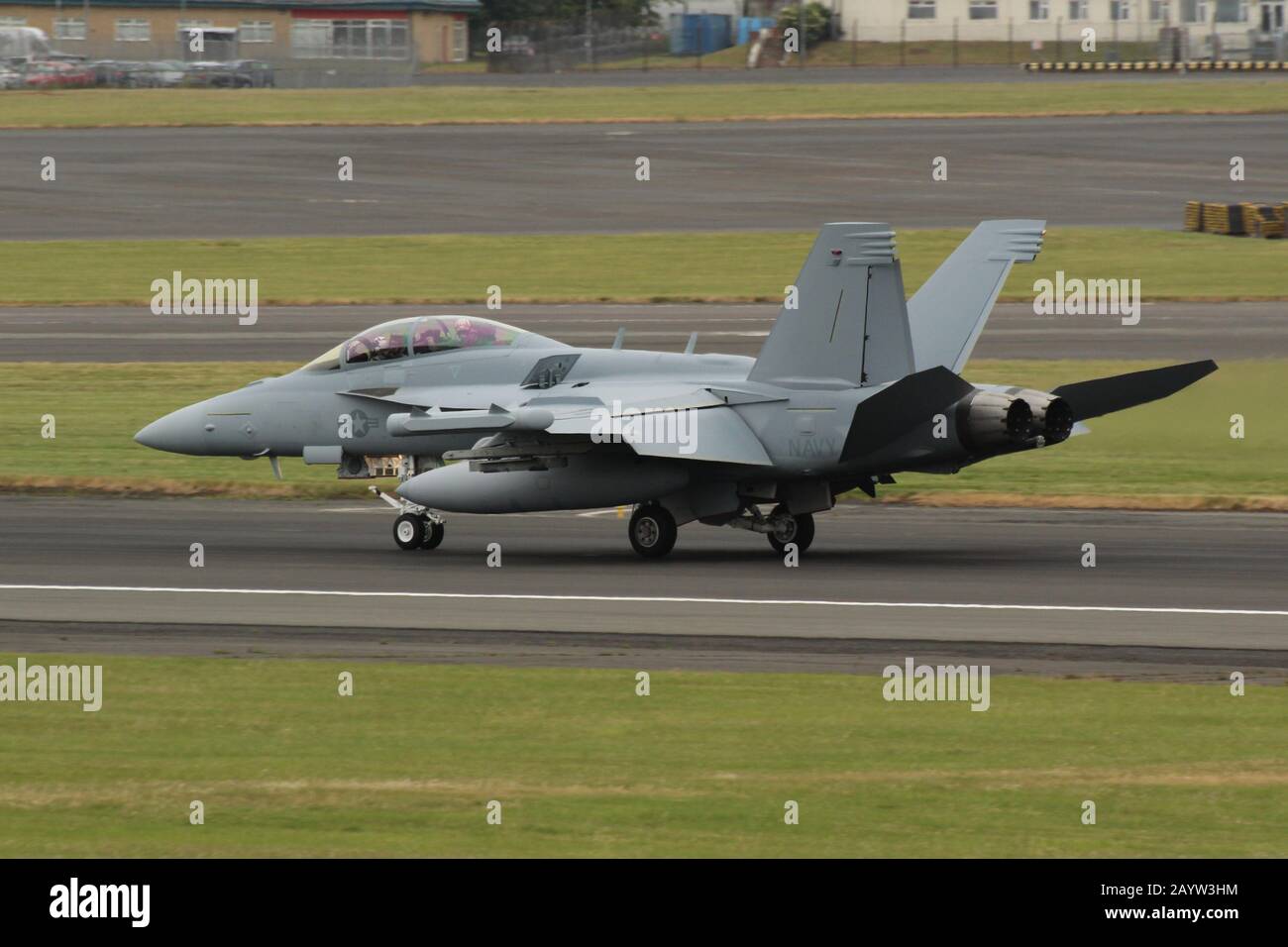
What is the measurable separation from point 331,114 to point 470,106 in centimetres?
618

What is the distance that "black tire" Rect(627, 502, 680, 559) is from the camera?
2581 centimetres

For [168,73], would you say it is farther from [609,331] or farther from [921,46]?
[609,331]

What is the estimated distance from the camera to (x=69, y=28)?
381 feet

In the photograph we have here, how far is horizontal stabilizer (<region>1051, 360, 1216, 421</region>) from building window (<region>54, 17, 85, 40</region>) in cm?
10132

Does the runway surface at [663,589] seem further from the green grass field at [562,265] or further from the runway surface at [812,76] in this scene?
the runway surface at [812,76]

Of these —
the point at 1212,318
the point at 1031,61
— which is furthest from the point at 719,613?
the point at 1031,61

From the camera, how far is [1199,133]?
75.8 meters

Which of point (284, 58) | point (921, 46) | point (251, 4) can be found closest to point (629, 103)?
point (284, 58)

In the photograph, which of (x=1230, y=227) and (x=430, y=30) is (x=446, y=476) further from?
(x=430, y=30)

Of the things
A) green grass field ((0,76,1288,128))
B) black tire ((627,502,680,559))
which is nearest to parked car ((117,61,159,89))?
green grass field ((0,76,1288,128))

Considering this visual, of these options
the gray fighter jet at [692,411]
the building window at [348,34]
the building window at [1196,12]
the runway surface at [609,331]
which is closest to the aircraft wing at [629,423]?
the gray fighter jet at [692,411]

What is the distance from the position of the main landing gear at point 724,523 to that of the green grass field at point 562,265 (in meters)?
26.2

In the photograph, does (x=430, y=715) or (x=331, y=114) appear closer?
(x=430, y=715)

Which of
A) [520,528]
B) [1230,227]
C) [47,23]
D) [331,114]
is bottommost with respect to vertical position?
[520,528]
